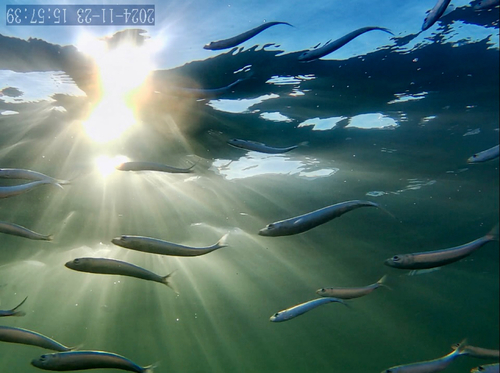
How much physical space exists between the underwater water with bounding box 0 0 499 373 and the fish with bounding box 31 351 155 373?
1.54 meters

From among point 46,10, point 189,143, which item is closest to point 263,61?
point 189,143

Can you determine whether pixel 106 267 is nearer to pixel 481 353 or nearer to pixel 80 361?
pixel 80 361

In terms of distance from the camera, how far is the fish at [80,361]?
179 inches

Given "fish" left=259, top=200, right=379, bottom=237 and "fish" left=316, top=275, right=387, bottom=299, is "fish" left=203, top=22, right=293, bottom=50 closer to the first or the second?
"fish" left=259, top=200, right=379, bottom=237

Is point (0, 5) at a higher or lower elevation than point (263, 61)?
higher

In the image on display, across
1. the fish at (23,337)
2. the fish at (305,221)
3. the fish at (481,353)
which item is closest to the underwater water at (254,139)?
the fish at (23,337)

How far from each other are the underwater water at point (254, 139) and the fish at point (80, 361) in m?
1.54

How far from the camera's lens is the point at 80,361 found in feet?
15.1

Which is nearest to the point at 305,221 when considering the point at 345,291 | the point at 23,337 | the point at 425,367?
the point at 345,291

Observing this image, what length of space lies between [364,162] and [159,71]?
7864 millimetres

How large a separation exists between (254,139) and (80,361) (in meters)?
8.09

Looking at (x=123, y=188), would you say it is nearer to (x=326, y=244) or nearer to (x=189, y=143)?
(x=189, y=143)

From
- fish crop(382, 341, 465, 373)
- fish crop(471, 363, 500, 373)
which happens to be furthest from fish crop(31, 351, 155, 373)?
fish crop(471, 363, 500, 373)

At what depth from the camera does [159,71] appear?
8586 millimetres
